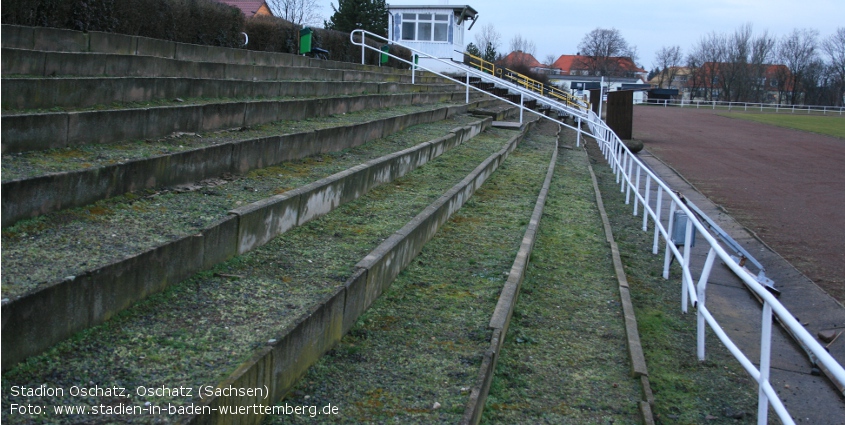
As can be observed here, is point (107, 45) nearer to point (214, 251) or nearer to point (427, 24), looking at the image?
point (214, 251)

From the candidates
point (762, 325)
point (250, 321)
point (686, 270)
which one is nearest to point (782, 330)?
point (686, 270)

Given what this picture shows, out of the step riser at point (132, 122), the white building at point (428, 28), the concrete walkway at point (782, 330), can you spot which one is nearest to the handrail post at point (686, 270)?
the concrete walkway at point (782, 330)

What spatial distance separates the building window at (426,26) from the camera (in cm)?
3012

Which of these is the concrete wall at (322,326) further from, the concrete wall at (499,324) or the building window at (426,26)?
the building window at (426,26)

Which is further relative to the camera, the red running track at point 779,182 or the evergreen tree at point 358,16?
the evergreen tree at point 358,16

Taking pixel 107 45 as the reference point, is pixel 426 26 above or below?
above

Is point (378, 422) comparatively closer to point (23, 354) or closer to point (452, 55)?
point (23, 354)

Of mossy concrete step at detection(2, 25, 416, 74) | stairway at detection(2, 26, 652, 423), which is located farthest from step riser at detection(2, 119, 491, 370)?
mossy concrete step at detection(2, 25, 416, 74)

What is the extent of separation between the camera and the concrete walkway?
19.8ft

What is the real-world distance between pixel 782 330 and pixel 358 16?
41.1 meters

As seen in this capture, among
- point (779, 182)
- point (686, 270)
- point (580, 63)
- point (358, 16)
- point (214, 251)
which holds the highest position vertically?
point (580, 63)

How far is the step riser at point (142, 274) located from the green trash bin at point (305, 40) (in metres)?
10.1

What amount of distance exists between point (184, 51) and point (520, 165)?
6.69 m

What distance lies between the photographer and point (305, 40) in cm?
1678
